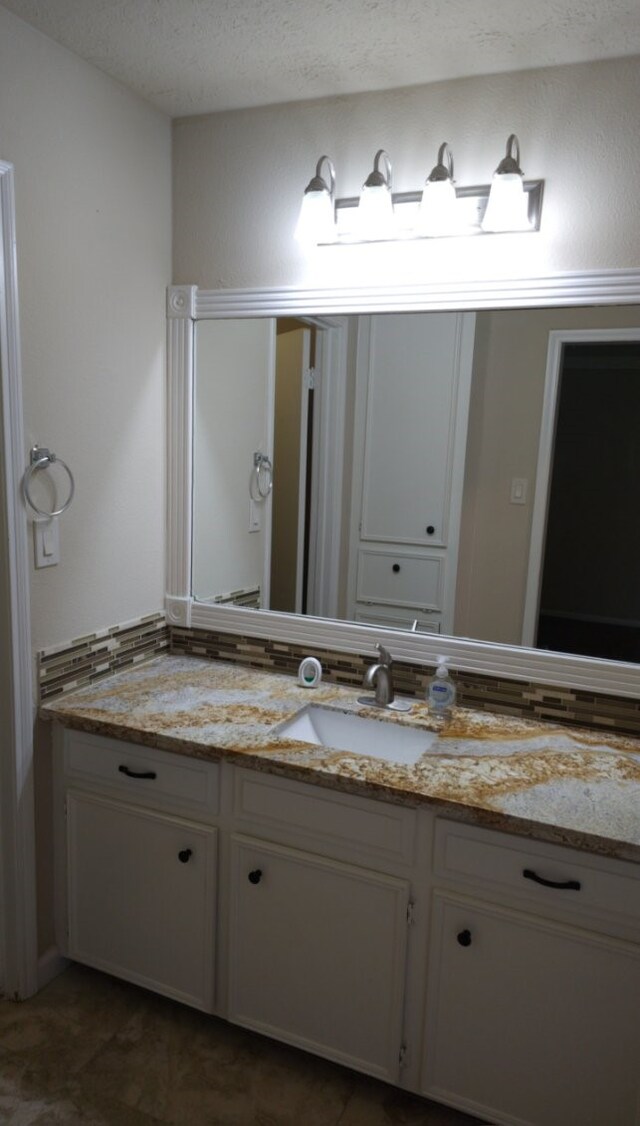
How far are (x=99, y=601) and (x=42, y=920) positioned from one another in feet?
2.81

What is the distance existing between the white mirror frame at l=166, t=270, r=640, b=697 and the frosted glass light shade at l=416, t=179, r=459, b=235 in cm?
14

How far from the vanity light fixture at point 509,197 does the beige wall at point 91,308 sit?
963 mm

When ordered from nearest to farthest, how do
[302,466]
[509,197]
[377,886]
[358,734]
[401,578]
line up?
[377,886]
[509,197]
[358,734]
[401,578]
[302,466]

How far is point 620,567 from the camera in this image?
1.82m

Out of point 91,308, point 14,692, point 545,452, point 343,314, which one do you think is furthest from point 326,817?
point 91,308

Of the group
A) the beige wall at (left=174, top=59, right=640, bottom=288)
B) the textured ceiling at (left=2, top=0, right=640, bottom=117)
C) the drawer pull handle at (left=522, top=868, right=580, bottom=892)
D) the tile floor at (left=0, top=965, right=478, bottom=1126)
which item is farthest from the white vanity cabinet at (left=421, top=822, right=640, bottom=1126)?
the textured ceiling at (left=2, top=0, right=640, bottom=117)

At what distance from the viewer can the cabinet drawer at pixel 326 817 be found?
5.15ft

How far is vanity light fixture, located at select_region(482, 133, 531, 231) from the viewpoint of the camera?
171 centimetres

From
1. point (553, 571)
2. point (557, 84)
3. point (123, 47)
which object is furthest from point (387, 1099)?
point (123, 47)

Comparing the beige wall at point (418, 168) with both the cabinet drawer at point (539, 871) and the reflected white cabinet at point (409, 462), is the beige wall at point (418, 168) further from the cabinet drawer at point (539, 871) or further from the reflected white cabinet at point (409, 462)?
the cabinet drawer at point (539, 871)

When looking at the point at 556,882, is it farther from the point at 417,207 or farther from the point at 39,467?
the point at 417,207

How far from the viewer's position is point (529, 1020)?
1.49m

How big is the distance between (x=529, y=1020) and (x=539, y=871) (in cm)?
32

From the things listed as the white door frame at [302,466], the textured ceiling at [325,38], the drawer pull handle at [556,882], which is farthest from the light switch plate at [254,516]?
the drawer pull handle at [556,882]
